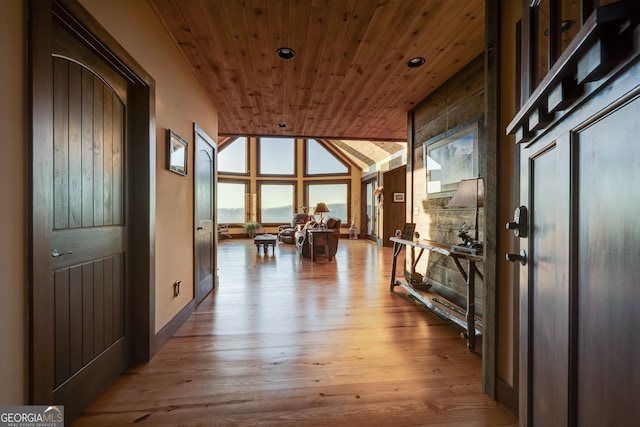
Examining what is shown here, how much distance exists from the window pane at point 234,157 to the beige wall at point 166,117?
8.37 m

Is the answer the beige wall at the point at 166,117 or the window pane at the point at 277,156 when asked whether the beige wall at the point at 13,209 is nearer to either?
the beige wall at the point at 166,117

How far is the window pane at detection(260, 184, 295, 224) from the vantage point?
38.2ft

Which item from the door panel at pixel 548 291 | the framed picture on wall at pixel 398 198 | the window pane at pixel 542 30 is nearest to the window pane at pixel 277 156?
the framed picture on wall at pixel 398 198

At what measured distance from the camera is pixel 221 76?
3.04 m

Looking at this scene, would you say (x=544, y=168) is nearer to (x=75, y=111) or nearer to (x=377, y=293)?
(x=75, y=111)

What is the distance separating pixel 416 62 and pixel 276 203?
944 centimetres

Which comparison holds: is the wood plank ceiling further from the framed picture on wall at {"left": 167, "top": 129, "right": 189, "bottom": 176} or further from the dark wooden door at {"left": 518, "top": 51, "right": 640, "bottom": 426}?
the dark wooden door at {"left": 518, "top": 51, "right": 640, "bottom": 426}

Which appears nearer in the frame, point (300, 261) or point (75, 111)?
point (75, 111)

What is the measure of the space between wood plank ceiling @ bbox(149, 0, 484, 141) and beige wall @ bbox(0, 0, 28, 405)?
1.36 metres

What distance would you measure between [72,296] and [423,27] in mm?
2991

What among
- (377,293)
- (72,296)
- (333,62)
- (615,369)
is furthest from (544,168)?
(377,293)

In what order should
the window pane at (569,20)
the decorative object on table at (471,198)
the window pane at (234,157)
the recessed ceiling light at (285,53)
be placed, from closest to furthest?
the window pane at (569,20) → the decorative object on table at (471,198) → the recessed ceiling light at (285,53) → the window pane at (234,157)

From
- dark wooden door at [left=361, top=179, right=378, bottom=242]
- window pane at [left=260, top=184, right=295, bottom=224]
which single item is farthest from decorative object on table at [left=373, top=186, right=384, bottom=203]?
window pane at [left=260, top=184, right=295, bottom=224]

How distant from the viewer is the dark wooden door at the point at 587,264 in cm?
54
